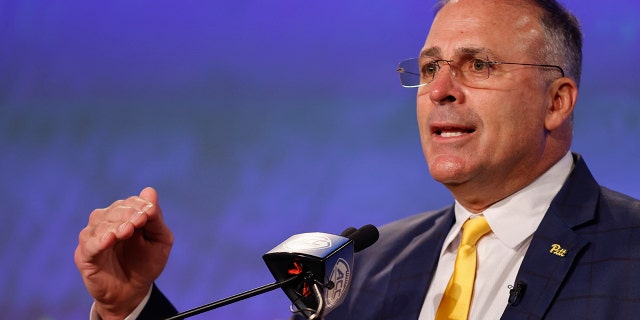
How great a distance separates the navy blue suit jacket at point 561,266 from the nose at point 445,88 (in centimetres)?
40

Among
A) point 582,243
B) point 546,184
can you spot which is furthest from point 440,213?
point 582,243

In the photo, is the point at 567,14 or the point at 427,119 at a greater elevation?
the point at 567,14

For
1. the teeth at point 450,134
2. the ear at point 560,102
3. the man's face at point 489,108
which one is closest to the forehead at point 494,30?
the man's face at point 489,108

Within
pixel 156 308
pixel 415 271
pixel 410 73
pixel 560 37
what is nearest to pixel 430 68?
pixel 410 73

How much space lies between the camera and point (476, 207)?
8.56 feet

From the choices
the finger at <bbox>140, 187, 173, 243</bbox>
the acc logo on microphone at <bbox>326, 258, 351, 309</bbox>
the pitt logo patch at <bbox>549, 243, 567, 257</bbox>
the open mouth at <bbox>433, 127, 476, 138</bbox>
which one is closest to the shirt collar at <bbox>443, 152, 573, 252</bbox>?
the pitt logo patch at <bbox>549, 243, 567, 257</bbox>

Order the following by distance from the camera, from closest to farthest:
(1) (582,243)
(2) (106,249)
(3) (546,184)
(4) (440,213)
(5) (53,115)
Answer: (2) (106,249) → (1) (582,243) → (3) (546,184) → (4) (440,213) → (5) (53,115)

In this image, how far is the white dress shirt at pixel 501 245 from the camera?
2.38 meters

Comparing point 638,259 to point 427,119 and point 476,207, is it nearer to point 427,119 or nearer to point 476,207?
point 476,207

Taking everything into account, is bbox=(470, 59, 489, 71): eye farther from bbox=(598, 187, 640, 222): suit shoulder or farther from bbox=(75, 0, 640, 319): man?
bbox=(598, 187, 640, 222): suit shoulder

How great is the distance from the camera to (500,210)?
8.21 feet

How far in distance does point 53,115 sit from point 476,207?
167cm

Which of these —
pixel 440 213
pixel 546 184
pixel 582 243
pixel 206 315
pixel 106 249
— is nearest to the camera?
pixel 106 249

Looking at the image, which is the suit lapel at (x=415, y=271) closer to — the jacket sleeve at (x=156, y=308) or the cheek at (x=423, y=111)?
the cheek at (x=423, y=111)
